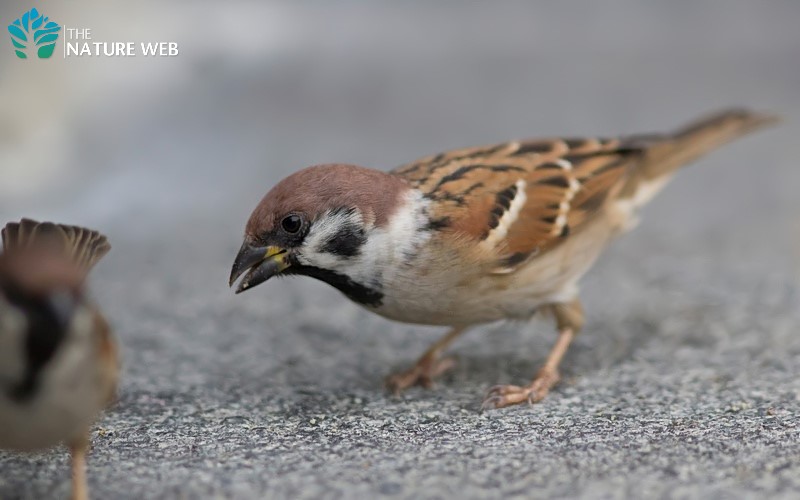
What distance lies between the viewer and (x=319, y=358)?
4.25 meters

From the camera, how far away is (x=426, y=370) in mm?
3928

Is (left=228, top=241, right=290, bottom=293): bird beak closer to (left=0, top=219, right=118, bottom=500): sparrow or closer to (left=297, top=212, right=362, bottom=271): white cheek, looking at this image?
(left=297, top=212, right=362, bottom=271): white cheek

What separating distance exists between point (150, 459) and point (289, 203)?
91 centimetres

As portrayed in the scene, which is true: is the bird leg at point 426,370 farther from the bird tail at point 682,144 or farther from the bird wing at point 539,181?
the bird tail at point 682,144

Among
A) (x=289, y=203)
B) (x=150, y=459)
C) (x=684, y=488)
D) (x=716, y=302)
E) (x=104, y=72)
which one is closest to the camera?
(x=684, y=488)

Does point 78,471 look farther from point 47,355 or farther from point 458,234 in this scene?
point 458,234

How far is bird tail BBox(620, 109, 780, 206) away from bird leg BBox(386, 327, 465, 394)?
1091mm

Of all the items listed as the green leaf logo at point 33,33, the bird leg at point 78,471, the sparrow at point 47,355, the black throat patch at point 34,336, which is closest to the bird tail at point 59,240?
the sparrow at point 47,355

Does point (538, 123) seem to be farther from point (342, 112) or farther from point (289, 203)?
point (289, 203)

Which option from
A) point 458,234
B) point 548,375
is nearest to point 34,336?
point 458,234

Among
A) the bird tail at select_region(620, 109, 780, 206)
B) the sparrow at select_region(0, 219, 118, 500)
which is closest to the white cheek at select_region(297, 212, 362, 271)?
the sparrow at select_region(0, 219, 118, 500)

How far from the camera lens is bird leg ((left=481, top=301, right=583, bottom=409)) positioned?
11.7 feet

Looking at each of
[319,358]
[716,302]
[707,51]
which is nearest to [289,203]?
[319,358]

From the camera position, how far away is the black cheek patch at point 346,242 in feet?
11.0
